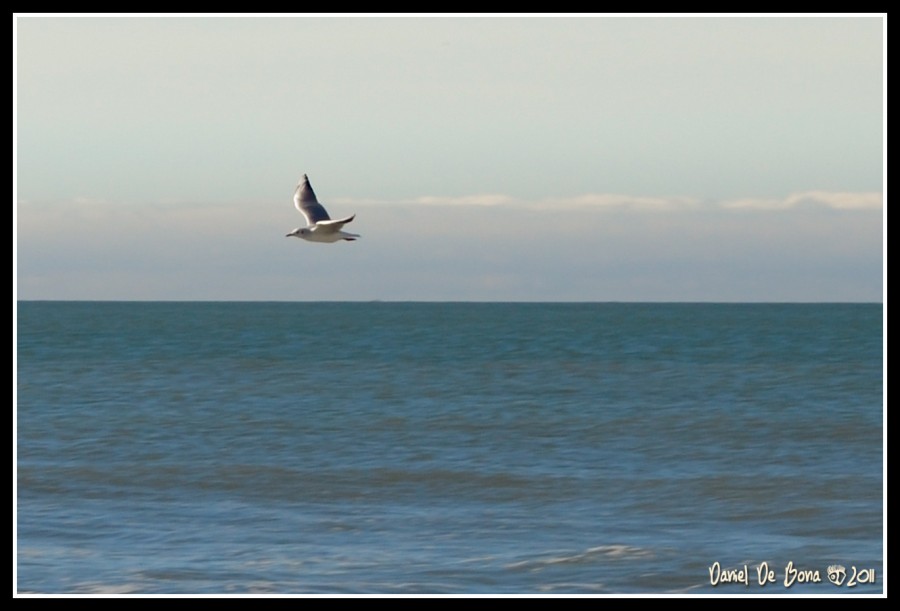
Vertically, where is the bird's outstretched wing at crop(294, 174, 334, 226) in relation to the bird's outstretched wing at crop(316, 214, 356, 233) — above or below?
above

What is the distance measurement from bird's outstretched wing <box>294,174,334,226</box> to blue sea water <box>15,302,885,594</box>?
3.56 meters

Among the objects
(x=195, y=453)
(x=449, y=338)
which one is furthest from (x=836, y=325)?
(x=195, y=453)

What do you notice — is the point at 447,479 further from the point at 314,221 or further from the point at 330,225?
the point at 330,225

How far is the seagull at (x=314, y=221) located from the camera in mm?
11984

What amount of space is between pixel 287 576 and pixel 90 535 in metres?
3.29

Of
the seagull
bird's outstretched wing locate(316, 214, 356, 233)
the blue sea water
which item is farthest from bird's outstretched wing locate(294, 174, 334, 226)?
the blue sea water

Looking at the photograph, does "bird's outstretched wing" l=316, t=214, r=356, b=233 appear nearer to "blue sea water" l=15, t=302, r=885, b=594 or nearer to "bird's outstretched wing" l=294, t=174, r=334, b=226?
"bird's outstretched wing" l=294, t=174, r=334, b=226

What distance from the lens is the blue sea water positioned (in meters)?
13.8

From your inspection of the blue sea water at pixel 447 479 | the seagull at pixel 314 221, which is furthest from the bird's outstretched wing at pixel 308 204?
the blue sea water at pixel 447 479

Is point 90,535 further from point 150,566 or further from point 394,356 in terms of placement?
point 394,356

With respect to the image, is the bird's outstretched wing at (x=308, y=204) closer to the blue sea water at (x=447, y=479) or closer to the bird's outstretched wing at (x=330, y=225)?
the bird's outstretched wing at (x=330, y=225)

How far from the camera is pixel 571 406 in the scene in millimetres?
32469
